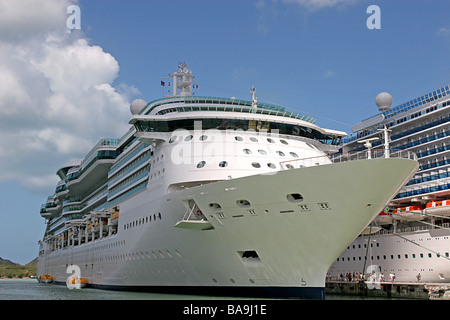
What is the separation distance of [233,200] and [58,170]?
136 ft

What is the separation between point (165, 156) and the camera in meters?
22.0

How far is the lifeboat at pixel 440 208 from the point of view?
2788 cm

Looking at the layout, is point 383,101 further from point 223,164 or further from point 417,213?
point 223,164

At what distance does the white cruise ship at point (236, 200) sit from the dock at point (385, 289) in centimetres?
775

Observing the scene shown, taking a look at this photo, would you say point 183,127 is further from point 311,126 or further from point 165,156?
point 311,126

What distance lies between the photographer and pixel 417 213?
1137 inches

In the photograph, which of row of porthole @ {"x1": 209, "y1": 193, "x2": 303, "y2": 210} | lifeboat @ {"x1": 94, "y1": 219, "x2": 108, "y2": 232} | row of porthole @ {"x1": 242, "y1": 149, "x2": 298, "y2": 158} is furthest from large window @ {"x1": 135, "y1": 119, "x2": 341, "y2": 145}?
lifeboat @ {"x1": 94, "y1": 219, "x2": 108, "y2": 232}

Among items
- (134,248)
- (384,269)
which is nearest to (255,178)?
(134,248)

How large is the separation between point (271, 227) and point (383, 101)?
27533 mm

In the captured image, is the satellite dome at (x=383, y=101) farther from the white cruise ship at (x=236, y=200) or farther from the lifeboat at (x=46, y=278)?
the lifeboat at (x=46, y=278)

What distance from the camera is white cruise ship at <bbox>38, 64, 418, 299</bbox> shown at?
634 inches

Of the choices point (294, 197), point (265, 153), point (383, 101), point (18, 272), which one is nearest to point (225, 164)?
point (265, 153)

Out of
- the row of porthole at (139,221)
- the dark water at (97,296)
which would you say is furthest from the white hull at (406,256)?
the row of porthole at (139,221)
